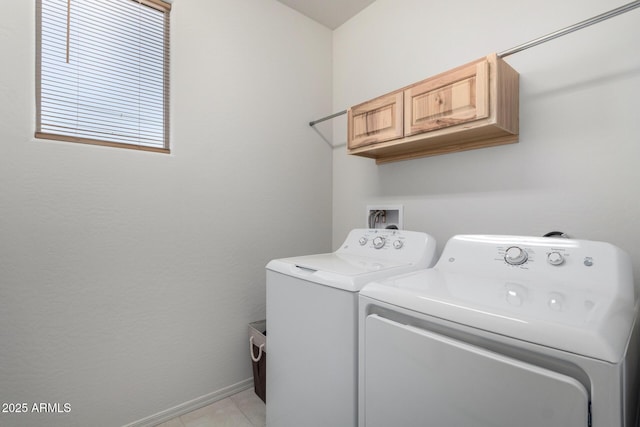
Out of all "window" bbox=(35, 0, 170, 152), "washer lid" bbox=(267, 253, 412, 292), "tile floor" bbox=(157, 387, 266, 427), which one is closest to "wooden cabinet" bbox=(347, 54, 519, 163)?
"washer lid" bbox=(267, 253, 412, 292)

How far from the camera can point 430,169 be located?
6.03 ft

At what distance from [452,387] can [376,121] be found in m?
1.38

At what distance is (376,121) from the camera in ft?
5.70

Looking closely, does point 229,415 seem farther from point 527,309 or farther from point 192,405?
point 527,309

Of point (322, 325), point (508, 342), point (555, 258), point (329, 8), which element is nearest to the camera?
point (508, 342)

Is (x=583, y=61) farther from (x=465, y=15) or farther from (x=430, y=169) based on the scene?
(x=430, y=169)

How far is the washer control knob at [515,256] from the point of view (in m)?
1.12

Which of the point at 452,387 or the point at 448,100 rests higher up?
the point at 448,100

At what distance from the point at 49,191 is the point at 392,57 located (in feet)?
6.94

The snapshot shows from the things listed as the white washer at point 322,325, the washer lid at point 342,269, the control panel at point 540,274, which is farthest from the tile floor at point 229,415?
the control panel at point 540,274

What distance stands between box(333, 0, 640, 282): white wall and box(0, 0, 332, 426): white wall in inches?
30.0

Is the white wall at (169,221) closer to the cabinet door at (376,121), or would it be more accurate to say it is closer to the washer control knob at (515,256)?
the cabinet door at (376,121)

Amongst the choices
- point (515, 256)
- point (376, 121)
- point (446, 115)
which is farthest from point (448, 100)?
point (515, 256)

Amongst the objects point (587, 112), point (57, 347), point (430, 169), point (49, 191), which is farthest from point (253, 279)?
point (587, 112)
